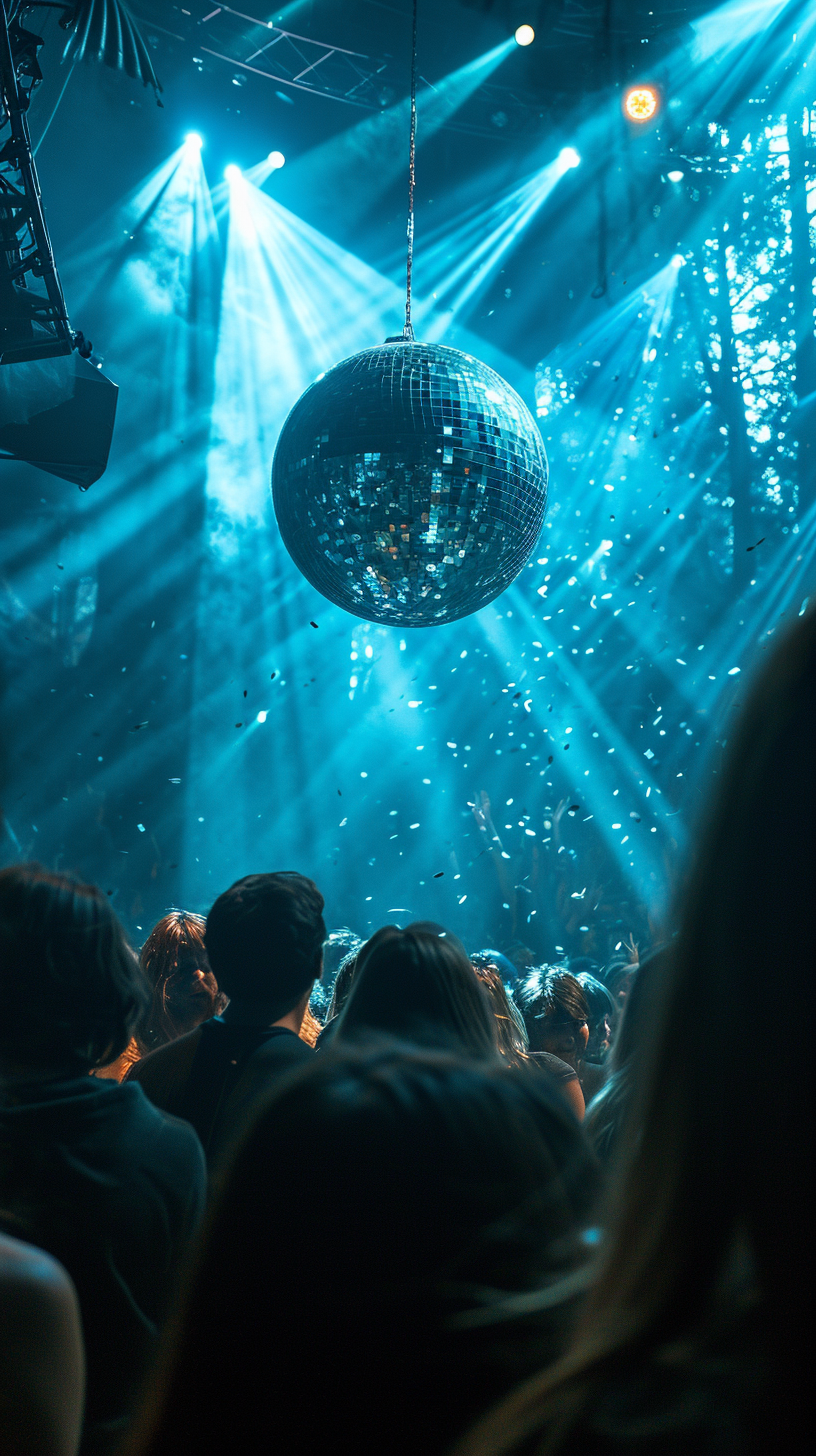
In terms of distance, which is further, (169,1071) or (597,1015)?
(597,1015)

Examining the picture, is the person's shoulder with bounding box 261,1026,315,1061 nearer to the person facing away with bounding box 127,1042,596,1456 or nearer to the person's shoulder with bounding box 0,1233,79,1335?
the person's shoulder with bounding box 0,1233,79,1335

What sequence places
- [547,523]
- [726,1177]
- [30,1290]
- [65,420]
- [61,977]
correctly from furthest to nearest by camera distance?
1. [547,523]
2. [65,420]
3. [61,977]
4. [30,1290]
5. [726,1177]

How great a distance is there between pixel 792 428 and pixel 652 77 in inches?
178

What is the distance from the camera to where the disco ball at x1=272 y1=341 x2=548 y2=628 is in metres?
2.52

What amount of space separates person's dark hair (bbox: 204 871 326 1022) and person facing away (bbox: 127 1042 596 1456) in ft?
4.61

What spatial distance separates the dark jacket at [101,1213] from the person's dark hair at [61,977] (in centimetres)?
8

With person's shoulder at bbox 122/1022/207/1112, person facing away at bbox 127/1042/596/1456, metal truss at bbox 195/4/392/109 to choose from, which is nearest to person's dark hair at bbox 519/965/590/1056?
person's shoulder at bbox 122/1022/207/1112

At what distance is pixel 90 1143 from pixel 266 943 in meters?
0.74

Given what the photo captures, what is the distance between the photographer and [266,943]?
2.16 m

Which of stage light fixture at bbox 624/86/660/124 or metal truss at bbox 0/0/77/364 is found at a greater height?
stage light fixture at bbox 624/86/660/124

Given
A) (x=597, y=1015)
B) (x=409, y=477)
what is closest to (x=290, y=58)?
(x=409, y=477)

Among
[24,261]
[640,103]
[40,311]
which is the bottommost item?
[40,311]

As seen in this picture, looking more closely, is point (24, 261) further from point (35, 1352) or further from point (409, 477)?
point (35, 1352)

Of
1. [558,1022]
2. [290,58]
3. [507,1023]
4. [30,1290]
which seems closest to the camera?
[30,1290]
